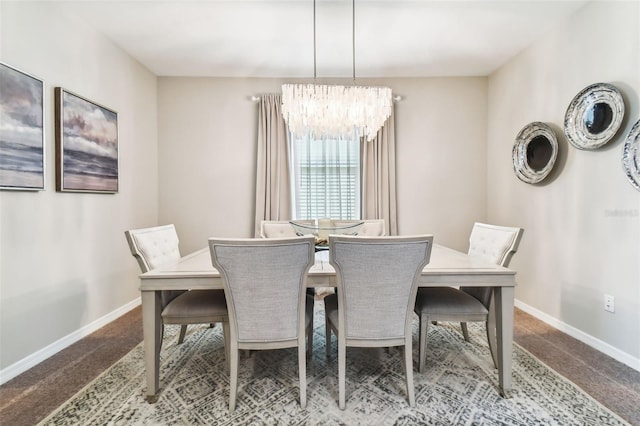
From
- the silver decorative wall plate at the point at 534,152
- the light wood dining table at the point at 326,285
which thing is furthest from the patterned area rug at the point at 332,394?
the silver decorative wall plate at the point at 534,152

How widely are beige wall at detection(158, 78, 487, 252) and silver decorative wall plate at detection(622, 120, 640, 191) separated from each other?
5.79 feet

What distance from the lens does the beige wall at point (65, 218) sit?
6.44 ft

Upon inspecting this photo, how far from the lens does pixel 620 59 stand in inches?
83.4

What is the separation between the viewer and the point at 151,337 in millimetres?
1671

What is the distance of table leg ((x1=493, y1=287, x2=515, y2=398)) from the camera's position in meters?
1.69

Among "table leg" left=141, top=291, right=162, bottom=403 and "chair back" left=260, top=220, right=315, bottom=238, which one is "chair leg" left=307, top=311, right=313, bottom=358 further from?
"chair back" left=260, top=220, right=315, bottom=238

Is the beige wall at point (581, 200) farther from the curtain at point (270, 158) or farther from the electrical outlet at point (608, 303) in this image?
the curtain at point (270, 158)

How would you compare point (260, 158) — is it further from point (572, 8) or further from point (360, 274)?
point (572, 8)

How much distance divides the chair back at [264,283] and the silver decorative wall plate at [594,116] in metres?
2.29

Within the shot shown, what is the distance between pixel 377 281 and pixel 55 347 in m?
2.44

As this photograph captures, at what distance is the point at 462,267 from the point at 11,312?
2.82 meters

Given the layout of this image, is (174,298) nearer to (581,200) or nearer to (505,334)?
(505,334)

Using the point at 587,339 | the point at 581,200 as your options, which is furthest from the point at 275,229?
the point at 587,339

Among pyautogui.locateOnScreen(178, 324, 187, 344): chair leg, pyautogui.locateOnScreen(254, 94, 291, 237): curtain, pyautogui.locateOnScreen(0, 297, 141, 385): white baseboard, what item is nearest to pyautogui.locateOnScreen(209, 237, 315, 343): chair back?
pyautogui.locateOnScreen(178, 324, 187, 344): chair leg
